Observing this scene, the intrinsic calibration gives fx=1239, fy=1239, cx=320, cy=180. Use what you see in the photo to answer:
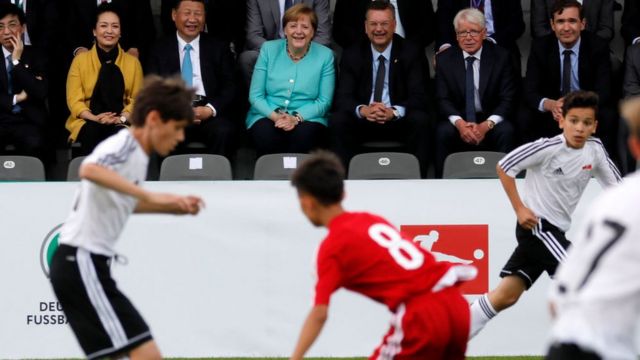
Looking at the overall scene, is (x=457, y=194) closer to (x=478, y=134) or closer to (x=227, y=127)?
(x=478, y=134)

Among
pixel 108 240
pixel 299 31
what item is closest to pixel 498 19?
pixel 299 31

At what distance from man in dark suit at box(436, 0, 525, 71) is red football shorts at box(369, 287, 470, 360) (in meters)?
6.49

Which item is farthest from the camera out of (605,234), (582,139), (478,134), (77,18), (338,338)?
(77,18)

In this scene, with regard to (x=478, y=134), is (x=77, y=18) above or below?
above

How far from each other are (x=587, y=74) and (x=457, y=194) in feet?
8.28

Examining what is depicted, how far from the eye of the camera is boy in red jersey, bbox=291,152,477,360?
564 centimetres

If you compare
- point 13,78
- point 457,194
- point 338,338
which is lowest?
point 338,338

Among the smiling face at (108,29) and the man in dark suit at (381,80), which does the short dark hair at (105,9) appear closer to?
the smiling face at (108,29)

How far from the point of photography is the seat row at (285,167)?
10383mm

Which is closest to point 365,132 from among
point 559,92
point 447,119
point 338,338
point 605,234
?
point 447,119

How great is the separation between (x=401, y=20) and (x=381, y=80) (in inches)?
39.6

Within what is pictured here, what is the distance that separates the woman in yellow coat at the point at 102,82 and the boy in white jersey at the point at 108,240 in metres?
4.93

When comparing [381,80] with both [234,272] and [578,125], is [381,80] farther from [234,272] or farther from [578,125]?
[578,125]

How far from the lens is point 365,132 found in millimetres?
11320
